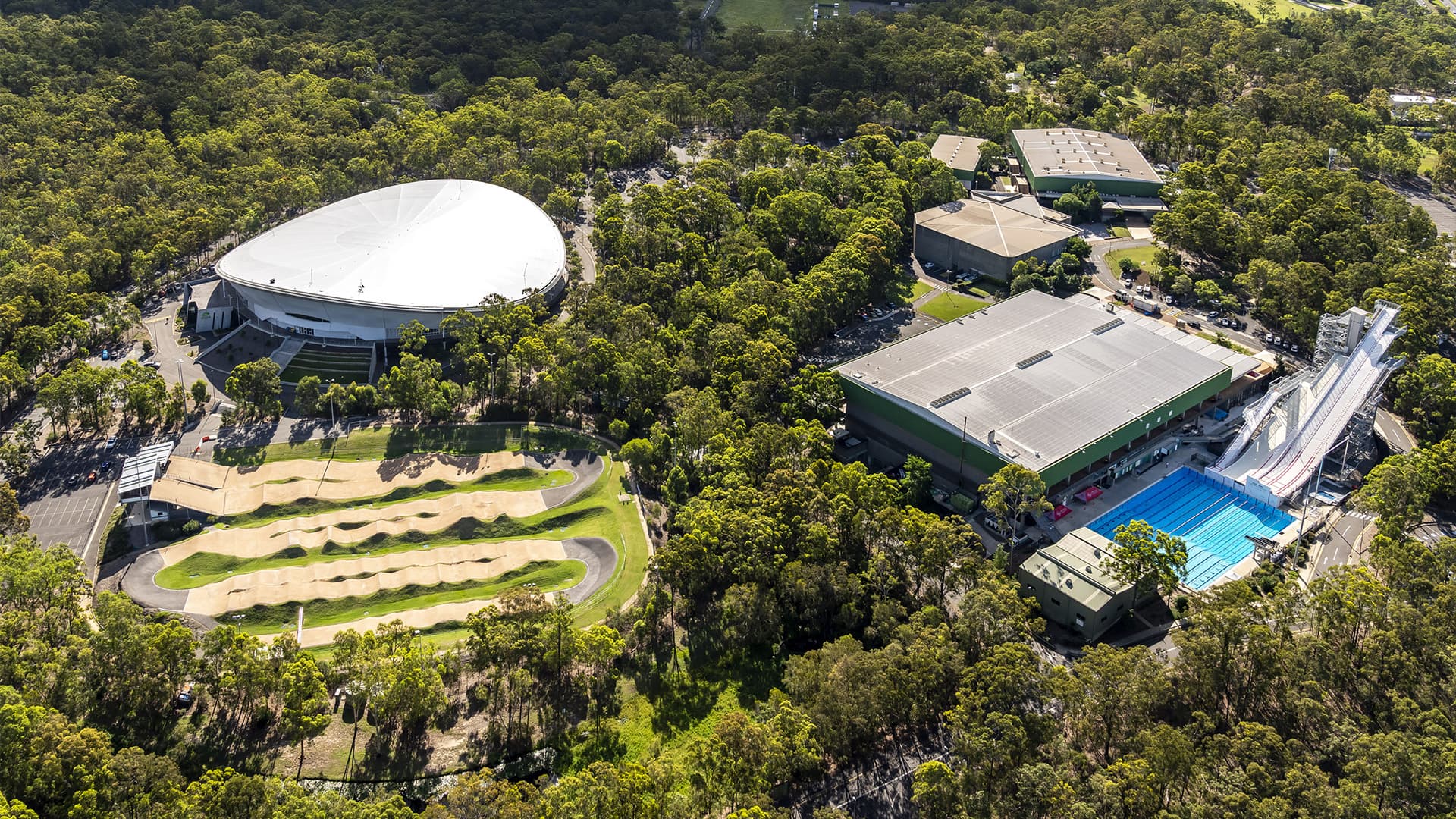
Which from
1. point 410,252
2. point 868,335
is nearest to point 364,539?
point 410,252

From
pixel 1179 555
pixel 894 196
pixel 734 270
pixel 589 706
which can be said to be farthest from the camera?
pixel 894 196

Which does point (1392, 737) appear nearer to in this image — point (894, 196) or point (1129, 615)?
point (1129, 615)

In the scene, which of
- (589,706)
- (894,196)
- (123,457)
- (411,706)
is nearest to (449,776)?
(411,706)

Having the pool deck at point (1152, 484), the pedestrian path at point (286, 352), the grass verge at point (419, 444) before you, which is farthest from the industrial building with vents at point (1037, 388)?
the pedestrian path at point (286, 352)

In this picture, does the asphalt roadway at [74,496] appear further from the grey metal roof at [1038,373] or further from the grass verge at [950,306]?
the grass verge at [950,306]

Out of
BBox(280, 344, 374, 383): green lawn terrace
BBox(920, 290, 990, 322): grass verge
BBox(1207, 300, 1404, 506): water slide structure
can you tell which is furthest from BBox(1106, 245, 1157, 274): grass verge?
BBox(280, 344, 374, 383): green lawn terrace
